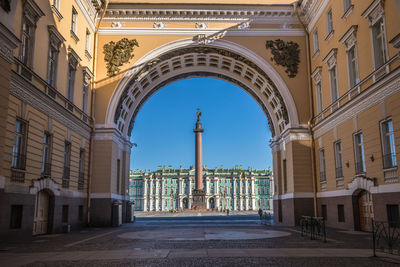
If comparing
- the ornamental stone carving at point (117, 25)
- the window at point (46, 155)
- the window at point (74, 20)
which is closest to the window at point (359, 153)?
the window at point (46, 155)

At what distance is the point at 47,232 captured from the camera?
66.3 ft

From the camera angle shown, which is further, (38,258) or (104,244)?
(104,244)

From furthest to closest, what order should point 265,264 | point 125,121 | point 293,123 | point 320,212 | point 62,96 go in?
point 125,121
point 293,123
point 320,212
point 62,96
point 265,264

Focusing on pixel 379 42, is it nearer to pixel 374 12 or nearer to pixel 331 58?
pixel 374 12

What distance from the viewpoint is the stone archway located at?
88.7 feet

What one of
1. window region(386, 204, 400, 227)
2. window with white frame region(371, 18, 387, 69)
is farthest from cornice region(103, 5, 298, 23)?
window region(386, 204, 400, 227)

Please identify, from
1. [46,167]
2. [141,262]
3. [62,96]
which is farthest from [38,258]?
[62,96]

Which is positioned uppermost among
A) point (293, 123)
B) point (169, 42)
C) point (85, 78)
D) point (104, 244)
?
point (169, 42)

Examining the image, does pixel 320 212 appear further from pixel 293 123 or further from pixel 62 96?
pixel 62 96

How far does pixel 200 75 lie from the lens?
114 feet

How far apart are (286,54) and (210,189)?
100 m

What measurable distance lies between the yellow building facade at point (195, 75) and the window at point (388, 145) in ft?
0.21

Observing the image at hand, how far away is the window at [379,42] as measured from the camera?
1794 cm

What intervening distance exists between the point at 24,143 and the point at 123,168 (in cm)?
1501
